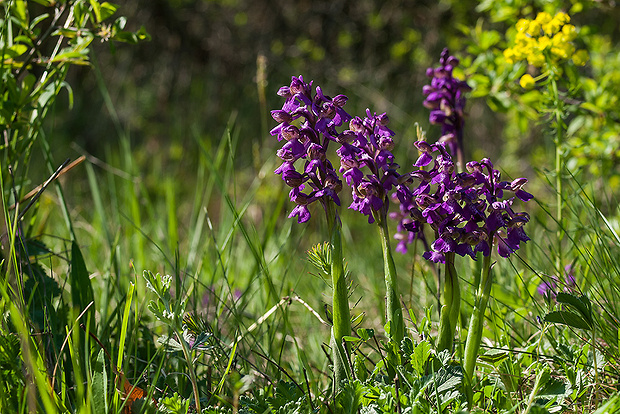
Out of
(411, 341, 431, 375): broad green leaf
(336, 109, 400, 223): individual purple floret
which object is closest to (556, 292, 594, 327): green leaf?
(411, 341, 431, 375): broad green leaf

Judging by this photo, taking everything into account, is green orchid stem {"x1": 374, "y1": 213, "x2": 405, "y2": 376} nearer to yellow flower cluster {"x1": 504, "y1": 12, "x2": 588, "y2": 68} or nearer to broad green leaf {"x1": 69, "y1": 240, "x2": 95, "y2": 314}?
broad green leaf {"x1": 69, "y1": 240, "x2": 95, "y2": 314}

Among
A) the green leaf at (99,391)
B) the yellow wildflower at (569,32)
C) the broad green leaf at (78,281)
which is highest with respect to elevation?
the yellow wildflower at (569,32)

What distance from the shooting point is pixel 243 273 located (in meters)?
3.19

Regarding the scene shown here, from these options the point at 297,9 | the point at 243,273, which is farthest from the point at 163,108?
the point at 243,273

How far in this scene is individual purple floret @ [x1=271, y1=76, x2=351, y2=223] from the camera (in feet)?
4.09

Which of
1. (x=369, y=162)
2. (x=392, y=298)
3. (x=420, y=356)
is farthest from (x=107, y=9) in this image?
(x=420, y=356)

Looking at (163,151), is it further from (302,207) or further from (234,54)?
(302,207)

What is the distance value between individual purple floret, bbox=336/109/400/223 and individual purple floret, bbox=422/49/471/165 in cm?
69

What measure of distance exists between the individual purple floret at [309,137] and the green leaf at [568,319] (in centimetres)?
60

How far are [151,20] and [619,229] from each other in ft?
19.7

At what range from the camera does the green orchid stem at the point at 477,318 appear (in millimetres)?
1262

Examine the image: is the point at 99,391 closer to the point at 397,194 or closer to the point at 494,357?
the point at 397,194

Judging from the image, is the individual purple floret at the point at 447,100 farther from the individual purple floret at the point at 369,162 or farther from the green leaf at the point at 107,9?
the green leaf at the point at 107,9

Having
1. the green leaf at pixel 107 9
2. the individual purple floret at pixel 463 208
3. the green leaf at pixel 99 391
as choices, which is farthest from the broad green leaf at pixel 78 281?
the individual purple floret at pixel 463 208
